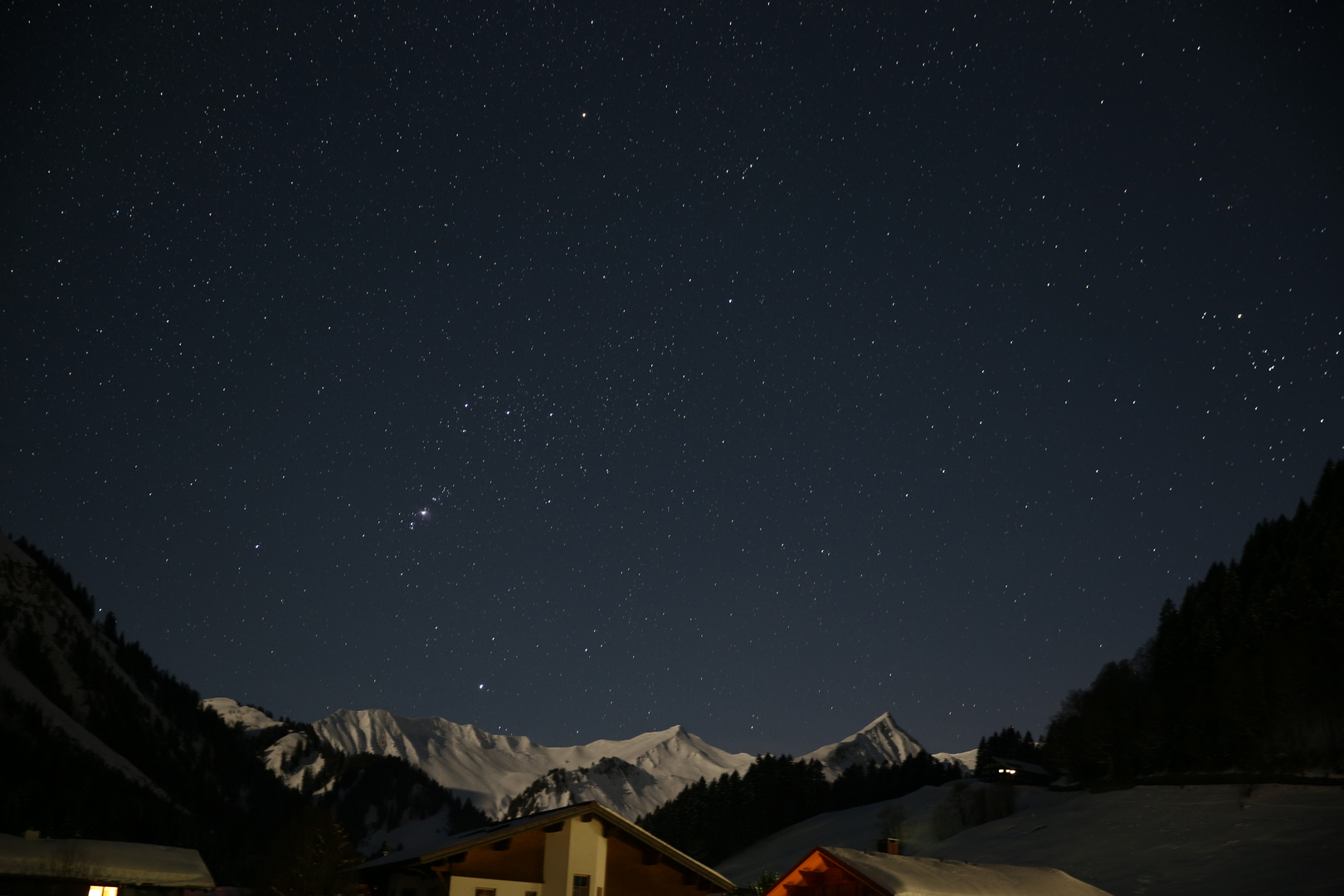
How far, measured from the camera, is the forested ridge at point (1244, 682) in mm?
94938

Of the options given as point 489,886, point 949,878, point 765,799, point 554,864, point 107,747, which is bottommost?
point 489,886

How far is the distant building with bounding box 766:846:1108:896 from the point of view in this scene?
2894cm

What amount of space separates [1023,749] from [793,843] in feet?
227

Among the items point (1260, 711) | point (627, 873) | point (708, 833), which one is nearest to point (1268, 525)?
point (1260, 711)

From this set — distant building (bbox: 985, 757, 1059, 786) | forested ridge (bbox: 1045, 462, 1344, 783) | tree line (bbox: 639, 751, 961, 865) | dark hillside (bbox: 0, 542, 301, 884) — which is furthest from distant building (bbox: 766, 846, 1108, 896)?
tree line (bbox: 639, 751, 961, 865)

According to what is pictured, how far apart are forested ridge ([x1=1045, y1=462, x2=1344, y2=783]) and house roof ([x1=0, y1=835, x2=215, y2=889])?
3153 inches

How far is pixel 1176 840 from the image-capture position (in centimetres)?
7219

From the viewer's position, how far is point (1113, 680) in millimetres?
143500

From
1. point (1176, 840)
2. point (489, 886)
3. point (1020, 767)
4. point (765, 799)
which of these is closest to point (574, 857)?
point (489, 886)

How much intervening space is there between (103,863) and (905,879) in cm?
2725

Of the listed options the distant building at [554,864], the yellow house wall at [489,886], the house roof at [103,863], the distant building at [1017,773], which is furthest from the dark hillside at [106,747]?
the distant building at [1017,773]

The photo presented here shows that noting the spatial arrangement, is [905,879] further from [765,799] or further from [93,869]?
[765,799]

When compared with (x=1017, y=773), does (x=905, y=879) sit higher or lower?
lower

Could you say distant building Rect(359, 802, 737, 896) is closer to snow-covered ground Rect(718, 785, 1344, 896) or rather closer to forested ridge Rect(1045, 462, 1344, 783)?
snow-covered ground Rect(718, 785, 1344, 896)
